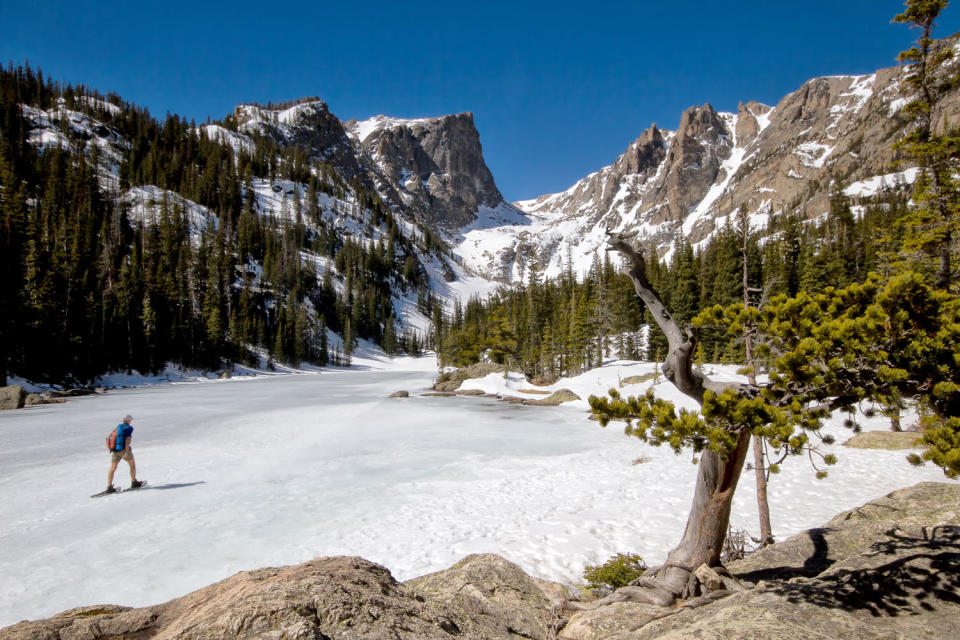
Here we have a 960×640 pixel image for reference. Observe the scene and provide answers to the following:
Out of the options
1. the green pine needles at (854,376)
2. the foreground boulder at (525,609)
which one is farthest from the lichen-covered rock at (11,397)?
the green pine needles at (854,376)

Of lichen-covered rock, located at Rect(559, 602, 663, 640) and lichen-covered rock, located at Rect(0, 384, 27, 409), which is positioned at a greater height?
lichen-covered rock, located at Rect(559, 602, 663, 640)

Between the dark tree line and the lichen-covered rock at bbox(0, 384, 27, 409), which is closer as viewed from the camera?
the lichen-covered rock at bbox(0, 384, 27, 409)

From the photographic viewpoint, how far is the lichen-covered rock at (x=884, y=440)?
14386 millimetres

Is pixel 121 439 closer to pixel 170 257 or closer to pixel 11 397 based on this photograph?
pixel 11 397

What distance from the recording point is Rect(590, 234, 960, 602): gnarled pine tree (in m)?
3.65

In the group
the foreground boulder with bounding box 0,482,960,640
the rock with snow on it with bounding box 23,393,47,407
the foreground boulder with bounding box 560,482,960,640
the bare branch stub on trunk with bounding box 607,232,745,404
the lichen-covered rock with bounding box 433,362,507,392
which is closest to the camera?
the foreground boulder with bounding box 0,482,960,640

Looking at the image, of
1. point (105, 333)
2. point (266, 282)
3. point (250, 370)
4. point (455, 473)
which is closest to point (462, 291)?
point (266, 282)

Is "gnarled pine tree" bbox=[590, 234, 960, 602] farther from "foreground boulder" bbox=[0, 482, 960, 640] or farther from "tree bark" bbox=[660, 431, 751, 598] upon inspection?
"foreground boulder" bbox=[0, 482, 960, 640]

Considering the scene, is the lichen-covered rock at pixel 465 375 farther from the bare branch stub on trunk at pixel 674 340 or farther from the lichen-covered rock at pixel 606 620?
the lichen-covered rock at pixel 606 620

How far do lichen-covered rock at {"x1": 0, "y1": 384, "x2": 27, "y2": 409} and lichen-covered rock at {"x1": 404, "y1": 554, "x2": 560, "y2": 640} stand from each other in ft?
124

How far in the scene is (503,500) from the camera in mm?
11109

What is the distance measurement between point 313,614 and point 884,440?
19.3m

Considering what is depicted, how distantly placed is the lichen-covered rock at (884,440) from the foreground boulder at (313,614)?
16.3m

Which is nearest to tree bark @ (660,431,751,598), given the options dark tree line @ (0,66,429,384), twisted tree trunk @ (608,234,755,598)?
twisted tree trunk @ (608,234,755,598)
